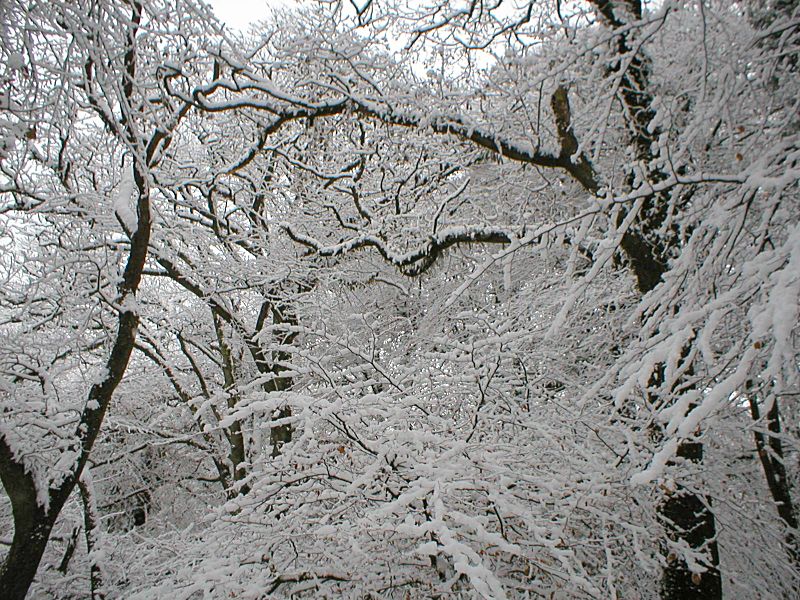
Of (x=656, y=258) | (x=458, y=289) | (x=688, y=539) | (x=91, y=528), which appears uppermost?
(x=458, y=289)

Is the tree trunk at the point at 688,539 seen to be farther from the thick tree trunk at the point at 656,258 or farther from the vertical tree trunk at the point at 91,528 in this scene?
the vertical tree trunk at the point at 91,528

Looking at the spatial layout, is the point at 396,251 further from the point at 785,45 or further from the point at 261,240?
the point at 785,45

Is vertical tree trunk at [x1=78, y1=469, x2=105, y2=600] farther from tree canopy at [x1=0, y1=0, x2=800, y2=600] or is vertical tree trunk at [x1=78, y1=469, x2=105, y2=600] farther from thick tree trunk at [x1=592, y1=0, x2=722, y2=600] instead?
thick tree trunk at [x1=592, y1=0, x2=722, y2=600]

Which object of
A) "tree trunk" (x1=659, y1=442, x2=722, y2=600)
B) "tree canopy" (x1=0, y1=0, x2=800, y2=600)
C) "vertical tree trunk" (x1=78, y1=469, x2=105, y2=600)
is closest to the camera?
"tree canopy" (x1=0, y1=0, x2=800, y2=600)

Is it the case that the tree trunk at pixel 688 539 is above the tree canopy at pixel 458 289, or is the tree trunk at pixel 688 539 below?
below

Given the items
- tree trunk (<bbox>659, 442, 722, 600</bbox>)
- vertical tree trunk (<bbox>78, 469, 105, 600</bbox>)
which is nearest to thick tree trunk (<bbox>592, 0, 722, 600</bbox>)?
tree trunk (<bbox>659, 442, 722, 600</bbox>)

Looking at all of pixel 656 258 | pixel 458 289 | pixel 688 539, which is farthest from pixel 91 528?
pixel 656 258

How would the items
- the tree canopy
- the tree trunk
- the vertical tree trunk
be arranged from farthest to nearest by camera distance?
1. the vertical tree trunk
2. the tree trunk
3. the tree canopy

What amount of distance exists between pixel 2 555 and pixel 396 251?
896 centimetres

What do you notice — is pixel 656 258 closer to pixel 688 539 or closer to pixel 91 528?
pixel 688 539

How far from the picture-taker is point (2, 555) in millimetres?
8195

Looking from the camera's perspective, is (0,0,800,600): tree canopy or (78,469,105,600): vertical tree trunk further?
(78,469,105,600): vertical tree trunk

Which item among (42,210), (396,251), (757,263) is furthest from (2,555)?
(757,263)

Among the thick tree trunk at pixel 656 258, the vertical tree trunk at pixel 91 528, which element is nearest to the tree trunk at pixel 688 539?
the thick tree trunk at pixel 656 258
